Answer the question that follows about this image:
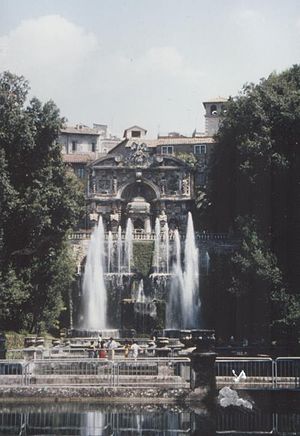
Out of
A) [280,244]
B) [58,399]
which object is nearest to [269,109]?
[280,244]

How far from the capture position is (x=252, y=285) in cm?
3769

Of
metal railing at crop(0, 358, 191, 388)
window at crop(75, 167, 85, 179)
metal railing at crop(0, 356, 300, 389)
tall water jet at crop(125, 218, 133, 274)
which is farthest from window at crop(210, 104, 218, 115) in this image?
metal railing at crop(0, 358, 191, 388)

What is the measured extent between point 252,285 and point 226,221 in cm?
2049

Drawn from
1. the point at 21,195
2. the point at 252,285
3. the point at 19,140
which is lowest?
the point at 252,285

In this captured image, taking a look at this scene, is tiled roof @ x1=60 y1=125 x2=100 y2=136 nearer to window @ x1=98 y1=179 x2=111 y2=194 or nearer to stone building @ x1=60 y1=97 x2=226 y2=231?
stone building @ x1=60 y1=97 x2=226 y2=231

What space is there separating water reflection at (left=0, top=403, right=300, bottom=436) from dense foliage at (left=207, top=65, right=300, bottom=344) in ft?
43.0

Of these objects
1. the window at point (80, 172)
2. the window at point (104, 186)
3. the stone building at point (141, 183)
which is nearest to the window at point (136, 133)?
the window at point (80, 172)

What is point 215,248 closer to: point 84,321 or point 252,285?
point 84,321

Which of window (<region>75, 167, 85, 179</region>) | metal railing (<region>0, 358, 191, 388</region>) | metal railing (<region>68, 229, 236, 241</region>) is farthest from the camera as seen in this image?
window (<region>75, 167, 85, 179</region>)

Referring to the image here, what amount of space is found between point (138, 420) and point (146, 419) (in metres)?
0.24

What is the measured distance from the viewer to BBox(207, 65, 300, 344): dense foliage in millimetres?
35344

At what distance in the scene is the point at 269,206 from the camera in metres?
38.5

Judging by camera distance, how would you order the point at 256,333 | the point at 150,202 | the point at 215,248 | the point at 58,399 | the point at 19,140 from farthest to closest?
1. the point at 150,202
2. the point at 215,248
3. the point at 256,333
4. the point at 19,140
5. the point at 58,399

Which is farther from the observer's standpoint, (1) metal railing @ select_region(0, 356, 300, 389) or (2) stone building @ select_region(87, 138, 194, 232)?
(2) stone building @ select_region(87, 138, 194, 232)
